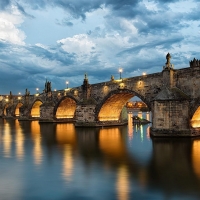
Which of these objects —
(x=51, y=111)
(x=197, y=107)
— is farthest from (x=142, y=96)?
(x=51, y=111)

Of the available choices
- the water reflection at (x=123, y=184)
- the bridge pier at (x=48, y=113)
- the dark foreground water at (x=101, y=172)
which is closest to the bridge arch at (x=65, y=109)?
the bridge pier at (x=48, y=113)

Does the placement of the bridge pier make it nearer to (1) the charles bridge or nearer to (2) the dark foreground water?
(1) the charles bridge

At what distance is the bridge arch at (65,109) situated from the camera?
181 feet

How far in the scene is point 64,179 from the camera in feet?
42.1

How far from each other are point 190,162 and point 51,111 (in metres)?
43.4

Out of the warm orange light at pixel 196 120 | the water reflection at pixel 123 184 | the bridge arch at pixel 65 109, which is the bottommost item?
the water reflection at pixel 123 184

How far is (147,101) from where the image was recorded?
31.7 meters

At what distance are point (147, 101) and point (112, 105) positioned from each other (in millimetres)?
10738

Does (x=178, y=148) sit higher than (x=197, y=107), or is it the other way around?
(x=197, y=107)

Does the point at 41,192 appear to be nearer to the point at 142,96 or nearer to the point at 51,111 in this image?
the point at 142,96

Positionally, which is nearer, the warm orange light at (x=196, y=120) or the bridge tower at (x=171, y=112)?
the bridge tower at (x=171, y=112)

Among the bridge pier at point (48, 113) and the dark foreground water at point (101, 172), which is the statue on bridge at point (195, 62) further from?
the bridge pier at point (48, 113)

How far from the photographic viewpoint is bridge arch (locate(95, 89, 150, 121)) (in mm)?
37897

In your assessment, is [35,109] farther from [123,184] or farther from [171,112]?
[123,184]
